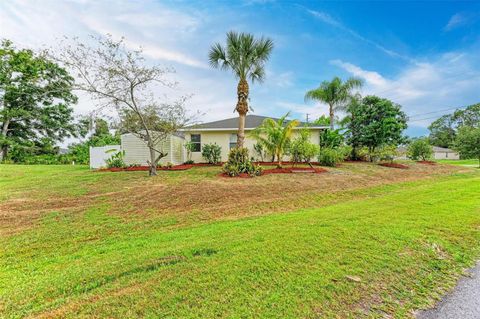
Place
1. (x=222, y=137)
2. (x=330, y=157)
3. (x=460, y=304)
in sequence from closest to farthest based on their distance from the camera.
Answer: (x=460, y=304) → (x=330, y=157) → (x=222, y=137)

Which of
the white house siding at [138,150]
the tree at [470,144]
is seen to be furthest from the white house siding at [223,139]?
the tree at [470,144]

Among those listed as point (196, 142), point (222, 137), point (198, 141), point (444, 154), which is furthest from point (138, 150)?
point (444, 154)

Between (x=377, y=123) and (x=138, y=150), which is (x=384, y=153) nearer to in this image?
(x=377, y=123)

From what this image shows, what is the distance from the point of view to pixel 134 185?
895 centimetres

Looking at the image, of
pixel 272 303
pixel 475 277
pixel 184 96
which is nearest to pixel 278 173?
pixel 184 96

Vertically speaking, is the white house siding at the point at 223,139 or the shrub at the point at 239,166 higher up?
the white house siding at the point at 223,139

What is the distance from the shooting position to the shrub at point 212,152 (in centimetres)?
1636

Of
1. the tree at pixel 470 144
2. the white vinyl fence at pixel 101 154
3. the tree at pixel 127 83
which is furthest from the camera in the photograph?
the tree at pixel 470 144

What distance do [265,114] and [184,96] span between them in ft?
36.7

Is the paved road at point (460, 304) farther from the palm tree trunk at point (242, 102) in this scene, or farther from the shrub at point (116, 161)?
the shrub at point (116, 161)

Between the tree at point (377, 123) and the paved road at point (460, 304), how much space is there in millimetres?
18267

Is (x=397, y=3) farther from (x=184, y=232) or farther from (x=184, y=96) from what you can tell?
(x=184, y=232)

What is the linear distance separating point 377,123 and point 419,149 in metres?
6.57

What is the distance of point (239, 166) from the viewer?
1123cm
